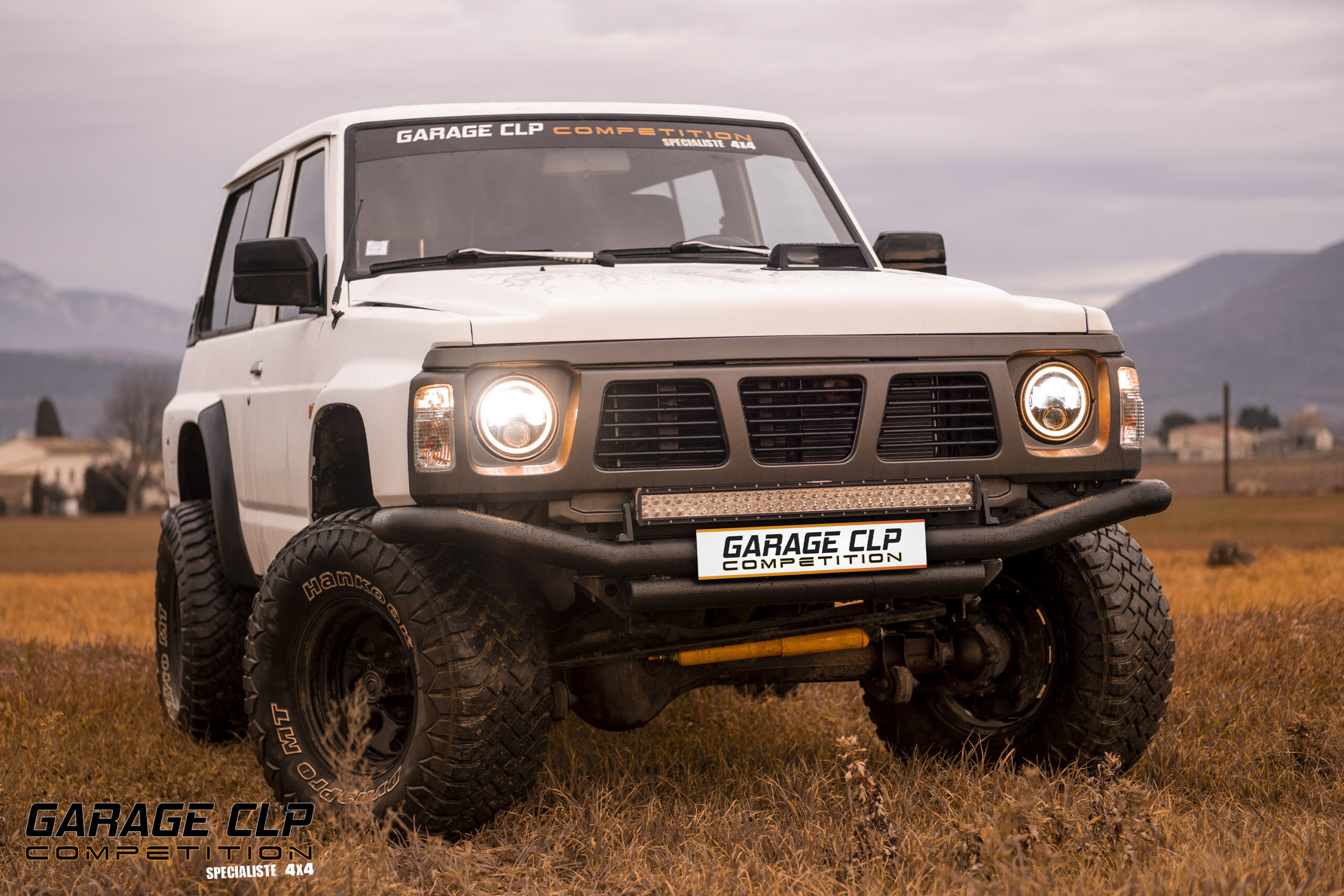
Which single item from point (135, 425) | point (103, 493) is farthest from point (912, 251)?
point (103, 493)

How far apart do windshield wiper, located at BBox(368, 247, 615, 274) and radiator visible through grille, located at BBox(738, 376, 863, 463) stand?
96 centimetres

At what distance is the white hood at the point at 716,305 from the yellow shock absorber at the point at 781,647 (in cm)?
90

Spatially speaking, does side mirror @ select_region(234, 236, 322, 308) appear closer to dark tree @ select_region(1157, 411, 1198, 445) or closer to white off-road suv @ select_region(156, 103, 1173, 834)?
white off-road suv @ select_region(156, 103, 1173, 834)

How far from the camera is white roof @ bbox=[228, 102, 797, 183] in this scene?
16.2 feet

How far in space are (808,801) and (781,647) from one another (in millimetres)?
445

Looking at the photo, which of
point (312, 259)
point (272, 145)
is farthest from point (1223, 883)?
point (272, 145)

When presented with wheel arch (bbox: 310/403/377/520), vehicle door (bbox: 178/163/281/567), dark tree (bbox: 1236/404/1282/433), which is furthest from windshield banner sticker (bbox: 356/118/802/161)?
dark tree (bbox: 1236/404/1282/433)

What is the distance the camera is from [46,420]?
106750mm

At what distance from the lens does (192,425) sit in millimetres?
5973

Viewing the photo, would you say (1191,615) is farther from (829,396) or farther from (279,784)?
(279,784)

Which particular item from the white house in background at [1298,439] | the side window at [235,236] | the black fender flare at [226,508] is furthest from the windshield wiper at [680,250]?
the white house in background at [1298,439]

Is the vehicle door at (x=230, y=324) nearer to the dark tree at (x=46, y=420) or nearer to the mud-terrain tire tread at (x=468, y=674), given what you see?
the mud-terrain tire tread at (x=468, y=674)

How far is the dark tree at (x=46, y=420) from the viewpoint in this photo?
10638 centimetres

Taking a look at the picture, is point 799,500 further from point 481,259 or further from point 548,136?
point 548,136
